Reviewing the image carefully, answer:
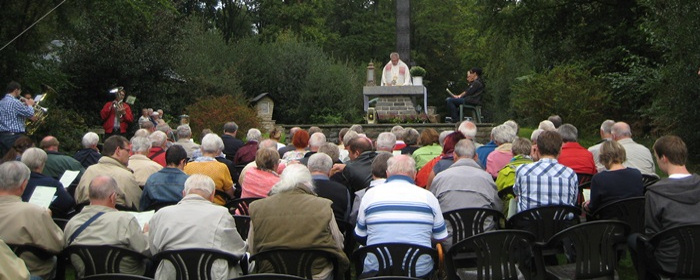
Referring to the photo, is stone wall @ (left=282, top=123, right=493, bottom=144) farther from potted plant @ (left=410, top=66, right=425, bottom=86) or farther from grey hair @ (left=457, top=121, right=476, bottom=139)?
grey hair @ (left=457, top=121, right=476, bottom=139)

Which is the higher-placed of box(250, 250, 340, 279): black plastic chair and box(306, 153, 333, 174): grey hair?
box(306, 153, 333, 174): grey hair

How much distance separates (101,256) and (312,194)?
1338 mm

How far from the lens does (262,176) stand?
21.7 feet

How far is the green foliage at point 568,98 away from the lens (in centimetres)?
1794

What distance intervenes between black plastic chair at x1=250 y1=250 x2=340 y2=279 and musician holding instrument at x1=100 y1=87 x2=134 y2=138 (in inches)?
433

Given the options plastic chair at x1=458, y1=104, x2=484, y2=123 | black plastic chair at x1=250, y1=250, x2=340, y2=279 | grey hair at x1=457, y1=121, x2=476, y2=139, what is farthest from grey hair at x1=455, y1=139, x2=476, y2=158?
plastic chair at x1=458, y1=104, x2=484, y2=123

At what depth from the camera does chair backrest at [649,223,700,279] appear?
4.73 meters

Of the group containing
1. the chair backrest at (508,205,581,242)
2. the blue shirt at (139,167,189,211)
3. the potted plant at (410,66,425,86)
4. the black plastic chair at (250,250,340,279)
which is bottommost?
the black plastic chair at (250,250,340,279)

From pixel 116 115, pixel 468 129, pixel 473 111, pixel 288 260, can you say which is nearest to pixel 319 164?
pixel 288 260

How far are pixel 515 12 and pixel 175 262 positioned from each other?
58.9 feet

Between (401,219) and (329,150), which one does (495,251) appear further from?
(329,150)

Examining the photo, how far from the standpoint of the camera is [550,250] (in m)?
5.70

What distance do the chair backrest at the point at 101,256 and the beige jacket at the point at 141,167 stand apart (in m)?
2.54

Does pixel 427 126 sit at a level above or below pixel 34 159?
below
